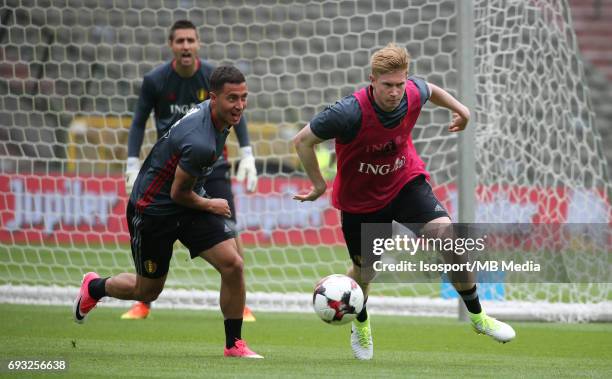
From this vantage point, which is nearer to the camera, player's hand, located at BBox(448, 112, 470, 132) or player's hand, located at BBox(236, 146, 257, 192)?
player's hand, located at BBox(448, 112, 470, 132)

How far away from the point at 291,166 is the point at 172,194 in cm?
797

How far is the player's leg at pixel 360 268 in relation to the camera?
6.70m

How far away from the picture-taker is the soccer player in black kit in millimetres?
6207

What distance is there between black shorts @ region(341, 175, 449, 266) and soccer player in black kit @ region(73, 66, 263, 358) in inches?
30.6

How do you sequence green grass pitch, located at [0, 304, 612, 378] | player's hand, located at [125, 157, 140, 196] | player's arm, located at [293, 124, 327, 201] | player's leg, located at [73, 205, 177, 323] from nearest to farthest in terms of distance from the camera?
green grass pitch, located at [0, 304, 612, 378] → player's arm, located at [293, 124, 327, 201] → player's leg, located at [73, 205, 177, 323] → player's hand, located at [125, 157, 140, 196]

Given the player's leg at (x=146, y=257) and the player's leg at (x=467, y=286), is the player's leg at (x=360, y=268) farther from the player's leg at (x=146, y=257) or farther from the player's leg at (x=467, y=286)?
the player's leg at (x=146, y=257)

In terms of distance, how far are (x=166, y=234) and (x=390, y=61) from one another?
1703 mm

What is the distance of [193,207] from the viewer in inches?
249

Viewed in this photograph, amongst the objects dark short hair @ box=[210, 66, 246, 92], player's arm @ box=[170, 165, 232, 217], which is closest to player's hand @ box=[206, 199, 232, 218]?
player's arm @ box=[170, 165, 232, 217]

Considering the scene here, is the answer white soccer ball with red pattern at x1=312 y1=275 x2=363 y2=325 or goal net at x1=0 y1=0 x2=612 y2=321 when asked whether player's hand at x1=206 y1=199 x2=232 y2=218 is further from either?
goal net at x1=0 y1=0 x2=612 y2=321

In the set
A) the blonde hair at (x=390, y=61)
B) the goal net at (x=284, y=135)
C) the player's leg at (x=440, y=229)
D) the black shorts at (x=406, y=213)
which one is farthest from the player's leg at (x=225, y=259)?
the goal net at (x=284, y=135)

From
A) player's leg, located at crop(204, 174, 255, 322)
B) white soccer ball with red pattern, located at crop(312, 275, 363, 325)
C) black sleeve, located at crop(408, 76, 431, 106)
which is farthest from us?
player's leg, located at crop(204, 174, 255, 322)

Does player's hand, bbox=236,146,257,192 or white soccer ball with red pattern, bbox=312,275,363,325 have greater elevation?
player's hand, bbox=236,146,257,192

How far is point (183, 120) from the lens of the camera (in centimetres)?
635
